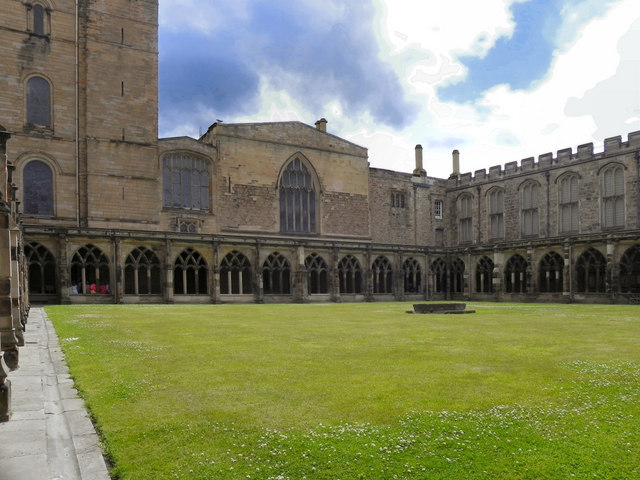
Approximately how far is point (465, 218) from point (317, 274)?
764 inches

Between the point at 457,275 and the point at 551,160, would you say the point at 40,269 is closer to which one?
the point at 457,275

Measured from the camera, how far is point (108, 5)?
118ft

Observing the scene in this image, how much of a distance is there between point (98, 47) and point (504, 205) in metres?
34.2

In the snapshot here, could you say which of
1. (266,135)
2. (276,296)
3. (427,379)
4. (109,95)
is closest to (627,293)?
(276,296)

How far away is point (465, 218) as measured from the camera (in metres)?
50.4

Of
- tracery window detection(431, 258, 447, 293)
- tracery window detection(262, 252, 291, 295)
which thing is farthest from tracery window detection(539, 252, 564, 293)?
tracery window detection(262, 252, 291, 295)

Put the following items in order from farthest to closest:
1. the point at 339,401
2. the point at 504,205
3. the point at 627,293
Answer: the point at 504,205
the point at 627,293
the point at 339,401

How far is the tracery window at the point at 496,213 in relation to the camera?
46.6 m

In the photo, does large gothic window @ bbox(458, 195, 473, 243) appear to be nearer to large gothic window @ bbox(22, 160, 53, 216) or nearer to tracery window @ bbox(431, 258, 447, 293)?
tracery window @ bbox(431, 258, 447, 293)

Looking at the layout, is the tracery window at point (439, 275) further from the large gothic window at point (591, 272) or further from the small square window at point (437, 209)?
the large gothic window at point (591, 272)

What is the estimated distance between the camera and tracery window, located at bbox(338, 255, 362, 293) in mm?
38906

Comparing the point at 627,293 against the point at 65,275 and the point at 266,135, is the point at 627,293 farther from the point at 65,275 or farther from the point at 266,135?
the point at 65,275

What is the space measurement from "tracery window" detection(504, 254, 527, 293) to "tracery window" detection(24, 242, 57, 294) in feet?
100

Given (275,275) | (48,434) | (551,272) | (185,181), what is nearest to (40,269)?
(185,181)
